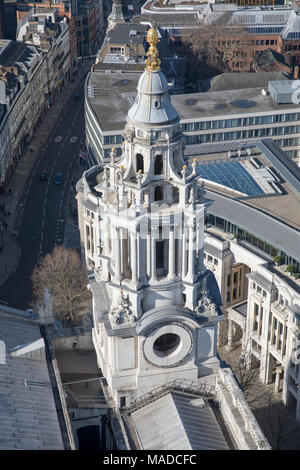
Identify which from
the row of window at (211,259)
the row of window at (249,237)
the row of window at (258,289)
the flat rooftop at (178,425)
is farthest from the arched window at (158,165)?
the row of window at (211,259)

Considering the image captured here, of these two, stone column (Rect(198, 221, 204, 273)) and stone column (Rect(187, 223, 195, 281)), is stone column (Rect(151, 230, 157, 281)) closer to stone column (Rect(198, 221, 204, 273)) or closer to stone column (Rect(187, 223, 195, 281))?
stone column (Rect(187, 223, 195, 281))

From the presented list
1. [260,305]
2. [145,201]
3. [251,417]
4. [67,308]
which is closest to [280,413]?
[260,305]

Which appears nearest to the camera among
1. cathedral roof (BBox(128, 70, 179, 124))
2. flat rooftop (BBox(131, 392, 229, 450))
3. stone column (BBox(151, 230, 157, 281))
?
cathedral roof (BBox(128, 70, 179, 124))

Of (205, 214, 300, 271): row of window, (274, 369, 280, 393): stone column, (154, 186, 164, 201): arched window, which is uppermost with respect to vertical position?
(154, 186, 164, 201): arched window

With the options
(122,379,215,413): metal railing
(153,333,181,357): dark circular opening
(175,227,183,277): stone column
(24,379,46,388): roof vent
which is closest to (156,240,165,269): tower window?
(175,227,183,277): stone column

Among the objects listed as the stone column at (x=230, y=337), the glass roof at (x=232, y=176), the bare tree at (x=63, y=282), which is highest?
the glass roof at (x=232, y=176)

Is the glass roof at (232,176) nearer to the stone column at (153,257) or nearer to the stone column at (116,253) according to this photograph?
the stone column at (153,257)
